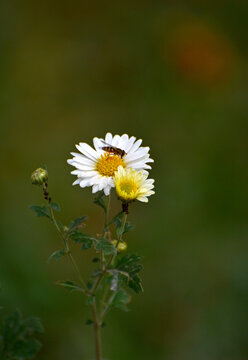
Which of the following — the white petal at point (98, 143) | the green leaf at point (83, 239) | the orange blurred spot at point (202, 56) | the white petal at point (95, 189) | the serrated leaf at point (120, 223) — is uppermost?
the orange blurred spot at point (202, 56)

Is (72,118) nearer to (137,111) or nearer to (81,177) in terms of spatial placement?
(137,111)

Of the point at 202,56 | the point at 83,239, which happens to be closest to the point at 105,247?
the point at 83,239

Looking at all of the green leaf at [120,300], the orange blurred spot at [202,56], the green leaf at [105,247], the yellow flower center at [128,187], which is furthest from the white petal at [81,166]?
the orange blurred spot at [202,56]

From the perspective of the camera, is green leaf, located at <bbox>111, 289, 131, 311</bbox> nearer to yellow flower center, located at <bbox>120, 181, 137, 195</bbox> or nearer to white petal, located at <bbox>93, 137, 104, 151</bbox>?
yellow flower center, located at <bbox>120, 181, 137, 195</bbox>

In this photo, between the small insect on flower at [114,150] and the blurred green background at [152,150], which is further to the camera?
the blurred green background at [152,150]

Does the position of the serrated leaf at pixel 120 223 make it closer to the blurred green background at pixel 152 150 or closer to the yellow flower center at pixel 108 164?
the yellow flower center at pixel 108 164

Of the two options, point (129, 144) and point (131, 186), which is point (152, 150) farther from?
point (131, 186)
